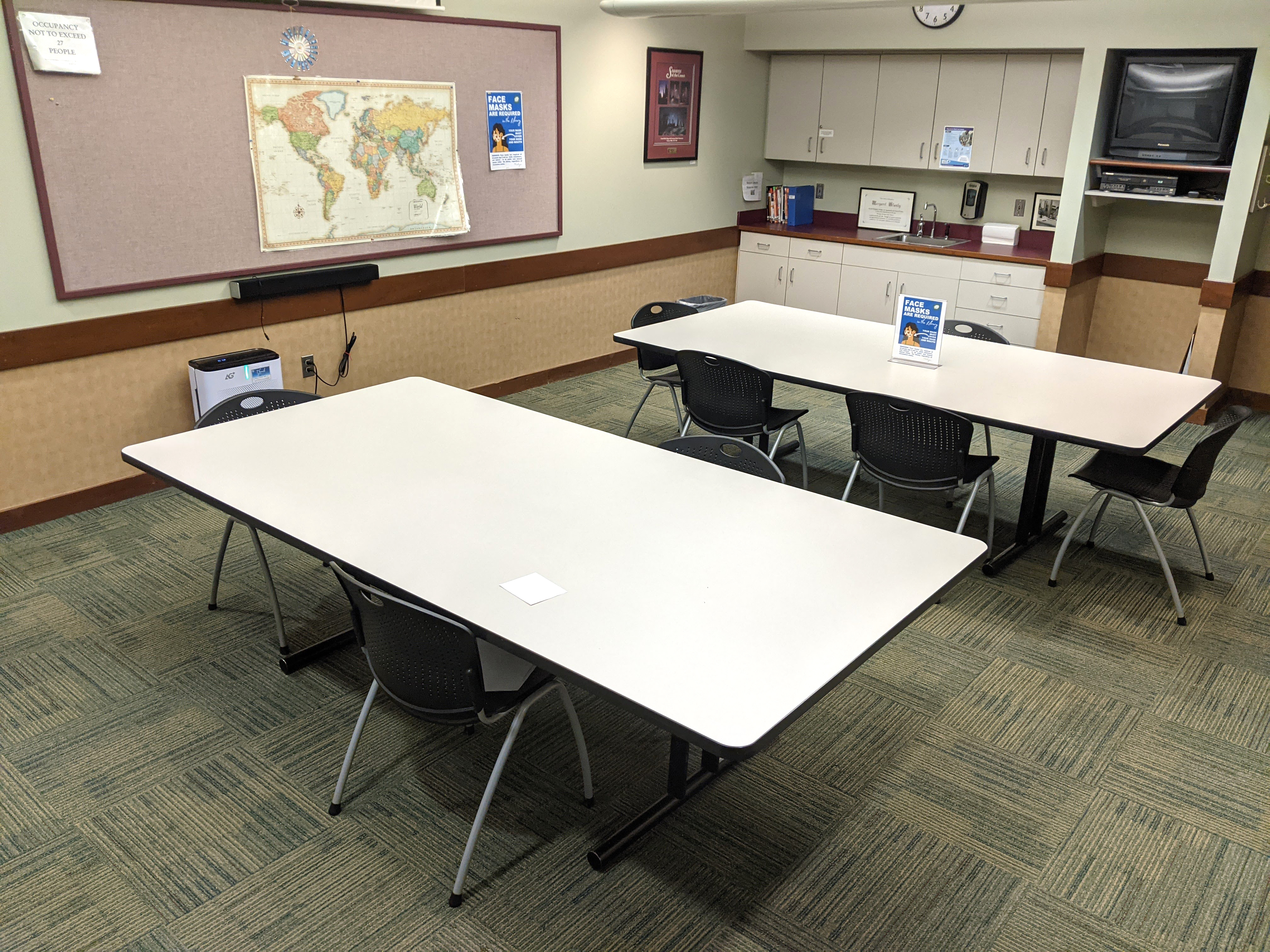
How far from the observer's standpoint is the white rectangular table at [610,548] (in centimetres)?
187

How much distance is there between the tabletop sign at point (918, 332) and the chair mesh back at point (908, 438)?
1.88 feet

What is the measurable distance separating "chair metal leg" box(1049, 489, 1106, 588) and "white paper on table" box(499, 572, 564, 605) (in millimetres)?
2360

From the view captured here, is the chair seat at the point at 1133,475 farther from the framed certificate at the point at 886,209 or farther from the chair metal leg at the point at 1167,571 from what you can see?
the framed certificate at the point at 886,209

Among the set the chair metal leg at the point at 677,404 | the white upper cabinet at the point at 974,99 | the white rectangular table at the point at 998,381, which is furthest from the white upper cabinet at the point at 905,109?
the chair metal leg at the point at 677,404

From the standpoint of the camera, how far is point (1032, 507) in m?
4.06

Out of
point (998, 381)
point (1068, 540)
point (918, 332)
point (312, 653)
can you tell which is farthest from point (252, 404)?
point (1068, 540)

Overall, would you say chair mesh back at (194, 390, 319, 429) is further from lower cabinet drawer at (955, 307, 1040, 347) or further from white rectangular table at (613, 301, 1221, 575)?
lower cabinet drawer at (955, 307, 1040, 347)

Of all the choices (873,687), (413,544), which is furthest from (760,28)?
(413,544)

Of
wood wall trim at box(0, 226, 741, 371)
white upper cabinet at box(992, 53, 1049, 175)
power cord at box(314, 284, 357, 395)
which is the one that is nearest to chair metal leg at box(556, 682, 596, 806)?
wood wall trim at box(0, 226, 741, 371)

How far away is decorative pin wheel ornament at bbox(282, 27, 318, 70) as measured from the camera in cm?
448

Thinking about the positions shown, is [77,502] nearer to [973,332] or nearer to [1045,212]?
[973,332]

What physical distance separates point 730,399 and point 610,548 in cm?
186

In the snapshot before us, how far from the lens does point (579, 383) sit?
20.9ft

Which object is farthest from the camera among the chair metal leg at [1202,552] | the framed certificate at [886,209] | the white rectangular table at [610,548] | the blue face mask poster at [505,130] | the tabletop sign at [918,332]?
the framed certificate at [886,209]
